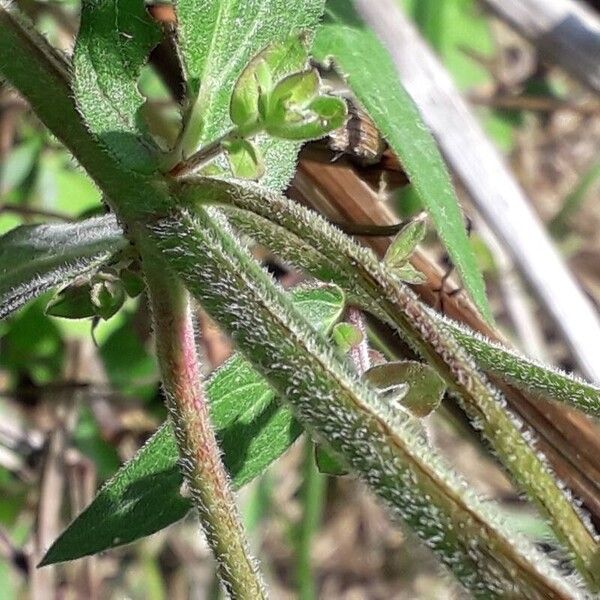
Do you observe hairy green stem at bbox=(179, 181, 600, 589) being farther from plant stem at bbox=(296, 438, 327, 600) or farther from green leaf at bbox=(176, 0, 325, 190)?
plant stem at bbox=(296, 438, 327, 600)

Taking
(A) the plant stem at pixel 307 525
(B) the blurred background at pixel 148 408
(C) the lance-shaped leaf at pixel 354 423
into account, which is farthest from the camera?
(A) the plant stem at pixel 307 525

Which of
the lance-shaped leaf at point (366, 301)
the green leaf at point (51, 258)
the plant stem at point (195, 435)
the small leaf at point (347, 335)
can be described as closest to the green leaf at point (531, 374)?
the lance-shaped leaf at point (366, 301)

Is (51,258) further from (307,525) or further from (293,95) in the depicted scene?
(307,525)

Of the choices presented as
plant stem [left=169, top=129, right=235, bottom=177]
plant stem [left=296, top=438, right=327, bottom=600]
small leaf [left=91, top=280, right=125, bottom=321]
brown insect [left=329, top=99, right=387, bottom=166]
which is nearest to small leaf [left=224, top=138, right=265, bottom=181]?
A: plant stem [left=169, top=129, right=235, bottom=177]

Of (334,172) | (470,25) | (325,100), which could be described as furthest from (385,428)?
(470,25)

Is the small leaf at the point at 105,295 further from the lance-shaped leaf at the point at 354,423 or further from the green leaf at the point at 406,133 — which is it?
the green leaf at the point at 406,133

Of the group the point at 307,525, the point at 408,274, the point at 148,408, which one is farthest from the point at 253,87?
the point at 148,408

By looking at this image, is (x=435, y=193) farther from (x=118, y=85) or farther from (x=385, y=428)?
(x=385, y=428)

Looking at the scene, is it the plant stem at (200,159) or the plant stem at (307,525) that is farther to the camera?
the plant stem at (307,525)
